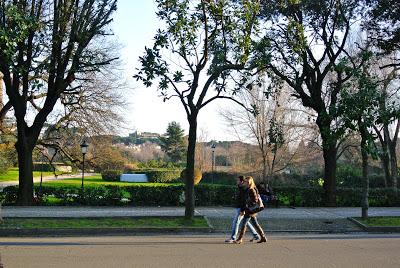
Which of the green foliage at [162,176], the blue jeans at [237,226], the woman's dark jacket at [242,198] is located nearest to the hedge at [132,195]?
the blue jeans at [237,226]

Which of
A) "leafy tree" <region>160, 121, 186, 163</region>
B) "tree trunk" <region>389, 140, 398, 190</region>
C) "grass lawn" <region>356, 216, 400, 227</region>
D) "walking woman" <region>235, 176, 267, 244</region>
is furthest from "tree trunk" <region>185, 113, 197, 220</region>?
"leafy tree" <region>160, 121, 186, 163</region>

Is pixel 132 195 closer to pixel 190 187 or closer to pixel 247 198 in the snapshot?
pixel 190 187

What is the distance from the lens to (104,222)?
51.1 feet

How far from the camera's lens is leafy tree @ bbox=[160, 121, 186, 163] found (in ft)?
255

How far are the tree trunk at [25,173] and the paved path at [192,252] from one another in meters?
9.32

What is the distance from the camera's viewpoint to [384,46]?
22.6 metres

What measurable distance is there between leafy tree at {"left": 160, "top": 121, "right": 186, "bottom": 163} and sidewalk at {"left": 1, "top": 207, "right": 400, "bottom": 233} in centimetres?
5640

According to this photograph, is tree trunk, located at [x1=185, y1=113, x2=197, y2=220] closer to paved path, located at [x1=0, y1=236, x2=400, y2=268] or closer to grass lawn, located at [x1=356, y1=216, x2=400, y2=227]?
paved path, located at [x1=0, y1=236, x2=400, y2=268]

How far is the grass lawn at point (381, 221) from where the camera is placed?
53.1ft

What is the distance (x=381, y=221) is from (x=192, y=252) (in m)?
8.87

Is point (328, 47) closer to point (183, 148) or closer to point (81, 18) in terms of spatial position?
point (81, 18)

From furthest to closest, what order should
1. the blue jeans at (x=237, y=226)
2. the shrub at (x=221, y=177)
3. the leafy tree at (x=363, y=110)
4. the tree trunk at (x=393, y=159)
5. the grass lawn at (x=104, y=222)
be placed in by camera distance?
the shrub at (x=221, y=177) → the tree trunk at (x=393, y=159) → the leafy tree at (x=363, y=110) → the grass lawn at (x=104, y=222) → the blue jeans at (x=237, y=226)

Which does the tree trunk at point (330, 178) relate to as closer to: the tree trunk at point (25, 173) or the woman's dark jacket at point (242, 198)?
the woman's dark jacket at point (242, 198)

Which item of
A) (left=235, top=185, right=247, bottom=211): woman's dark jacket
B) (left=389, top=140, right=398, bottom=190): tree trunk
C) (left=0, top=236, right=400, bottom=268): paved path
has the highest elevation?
(left=389, top=140, right=398, bottom=190): tree trunk
